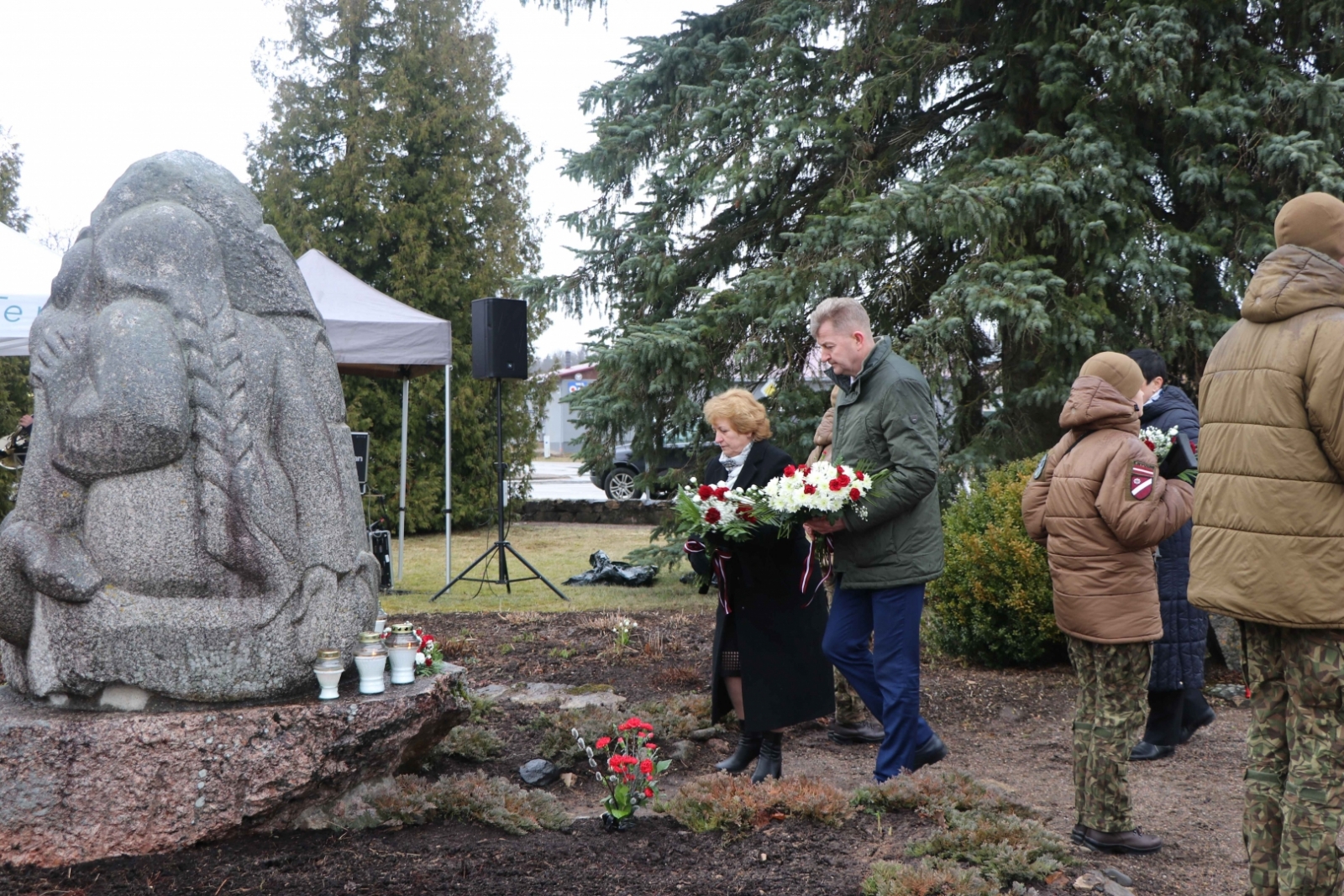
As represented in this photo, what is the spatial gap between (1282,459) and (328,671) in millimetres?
2960

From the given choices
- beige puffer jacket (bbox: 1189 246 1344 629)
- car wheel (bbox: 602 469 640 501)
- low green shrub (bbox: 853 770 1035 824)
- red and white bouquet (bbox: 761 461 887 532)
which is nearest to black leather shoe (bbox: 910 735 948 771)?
low green shrub (bbox: 853 770 1035 824)

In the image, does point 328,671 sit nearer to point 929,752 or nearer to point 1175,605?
point 929,752

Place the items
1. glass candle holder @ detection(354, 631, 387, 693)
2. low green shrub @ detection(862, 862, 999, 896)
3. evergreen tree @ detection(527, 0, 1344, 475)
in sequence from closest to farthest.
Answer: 1. low green shrub @ detection(862, 862, 999, 896)
2. glass candle holder @ detection(354, 631, 387, 693)
3. evergreen tree @ detection(527, 0, 1344, 475)

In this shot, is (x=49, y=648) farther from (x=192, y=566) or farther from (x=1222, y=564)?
(x=1222, y=564)

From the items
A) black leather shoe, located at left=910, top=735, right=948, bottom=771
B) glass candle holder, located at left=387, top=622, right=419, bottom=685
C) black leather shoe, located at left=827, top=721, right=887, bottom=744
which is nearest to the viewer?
glass candle holder, located at left=387, top=622, right=419, bottom=685

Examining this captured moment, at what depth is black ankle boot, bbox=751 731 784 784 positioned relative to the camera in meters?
4.29

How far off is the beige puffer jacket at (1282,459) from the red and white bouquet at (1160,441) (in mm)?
1521

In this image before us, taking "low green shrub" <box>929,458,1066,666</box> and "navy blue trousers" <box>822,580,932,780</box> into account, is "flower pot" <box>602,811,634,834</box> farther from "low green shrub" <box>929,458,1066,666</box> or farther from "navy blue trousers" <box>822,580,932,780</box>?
"low green shrub" <box>929,458,1066,666</box>

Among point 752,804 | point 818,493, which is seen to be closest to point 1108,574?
point 818,493

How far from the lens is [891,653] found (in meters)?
4.07

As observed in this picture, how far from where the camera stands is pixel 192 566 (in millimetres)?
3570

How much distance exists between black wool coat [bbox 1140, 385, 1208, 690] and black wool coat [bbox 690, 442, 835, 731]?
5.36ft

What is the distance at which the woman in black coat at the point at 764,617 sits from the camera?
14.1 feet

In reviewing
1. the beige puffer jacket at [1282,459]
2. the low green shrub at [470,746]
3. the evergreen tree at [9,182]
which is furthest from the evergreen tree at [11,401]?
the beige puffer jacket at [1282,459]
